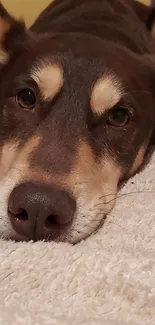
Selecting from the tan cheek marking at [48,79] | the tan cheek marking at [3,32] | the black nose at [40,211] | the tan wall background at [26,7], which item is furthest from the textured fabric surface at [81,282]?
the tan wall background at [26,7]

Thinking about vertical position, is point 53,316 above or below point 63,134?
above

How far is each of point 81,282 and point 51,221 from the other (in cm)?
21

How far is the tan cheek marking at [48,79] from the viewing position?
4.56 feet

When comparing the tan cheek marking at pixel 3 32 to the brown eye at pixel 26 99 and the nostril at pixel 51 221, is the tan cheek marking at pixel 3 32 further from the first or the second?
the nostril at pixel 51 221

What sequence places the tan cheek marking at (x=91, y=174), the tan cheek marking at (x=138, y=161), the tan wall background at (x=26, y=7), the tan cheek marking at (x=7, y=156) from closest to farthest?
the tan cheek marking at (x=91, y=174) < the tan cheek marking at (x=7, y=156) < the tan cheek marking at (x=138, y=161) < the tan wall background at (x=26, y=7)

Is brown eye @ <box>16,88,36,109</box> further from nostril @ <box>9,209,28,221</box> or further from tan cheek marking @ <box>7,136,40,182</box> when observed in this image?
nostril @ <box>9,209,28,221</box>

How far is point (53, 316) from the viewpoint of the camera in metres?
0.88

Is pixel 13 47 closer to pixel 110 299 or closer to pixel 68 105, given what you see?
pixel 68 105

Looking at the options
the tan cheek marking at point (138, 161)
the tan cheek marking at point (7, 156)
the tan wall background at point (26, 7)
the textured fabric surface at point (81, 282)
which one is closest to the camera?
the textured fabric surface at point (81, 282)

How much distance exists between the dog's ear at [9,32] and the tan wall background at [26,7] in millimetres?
1203

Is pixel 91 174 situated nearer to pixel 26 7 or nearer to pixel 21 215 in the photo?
pixel 21 215

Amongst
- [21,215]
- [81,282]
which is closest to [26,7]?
[21,215]

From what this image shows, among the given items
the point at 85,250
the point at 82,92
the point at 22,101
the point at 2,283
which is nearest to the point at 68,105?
the point at 82,92

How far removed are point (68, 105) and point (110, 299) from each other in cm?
57
